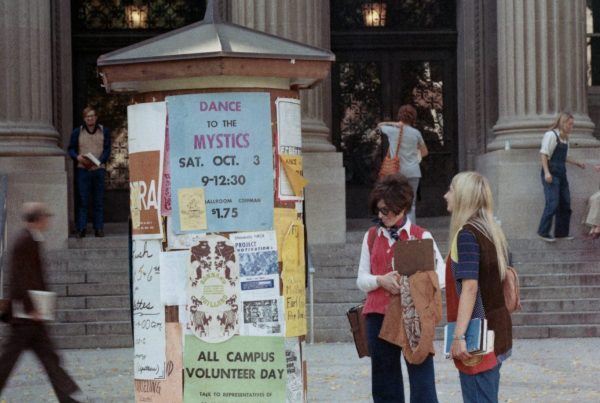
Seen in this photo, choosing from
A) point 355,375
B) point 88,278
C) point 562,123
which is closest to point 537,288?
point 562,123

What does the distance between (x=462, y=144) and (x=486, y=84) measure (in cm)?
117

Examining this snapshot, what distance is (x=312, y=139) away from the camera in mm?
18422

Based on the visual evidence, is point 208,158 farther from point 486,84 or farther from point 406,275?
point 486,84

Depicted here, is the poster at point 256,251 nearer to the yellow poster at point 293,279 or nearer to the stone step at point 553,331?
the yellow poster at point 293,279

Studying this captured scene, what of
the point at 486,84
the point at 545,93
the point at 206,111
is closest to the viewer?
the point at 206,111

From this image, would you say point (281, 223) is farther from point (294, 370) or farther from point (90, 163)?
point (90, 163)

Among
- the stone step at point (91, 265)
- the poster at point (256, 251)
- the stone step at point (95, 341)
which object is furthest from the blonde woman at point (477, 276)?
the stone step at point (91, 265)

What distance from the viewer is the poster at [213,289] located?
21.9 feet

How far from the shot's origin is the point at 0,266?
1545cm

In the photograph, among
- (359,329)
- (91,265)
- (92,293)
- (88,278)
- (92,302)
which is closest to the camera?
(359,329)

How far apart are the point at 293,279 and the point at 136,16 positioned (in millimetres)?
15996

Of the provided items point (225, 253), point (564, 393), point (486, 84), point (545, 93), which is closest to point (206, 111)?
point (225, 253)

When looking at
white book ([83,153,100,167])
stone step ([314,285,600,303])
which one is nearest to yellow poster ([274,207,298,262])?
stone step ([314,285,600,303])

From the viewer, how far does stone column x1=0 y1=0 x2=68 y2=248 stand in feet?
57.7
